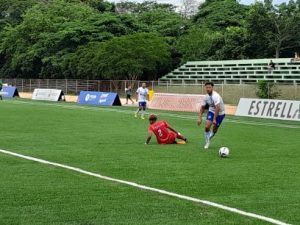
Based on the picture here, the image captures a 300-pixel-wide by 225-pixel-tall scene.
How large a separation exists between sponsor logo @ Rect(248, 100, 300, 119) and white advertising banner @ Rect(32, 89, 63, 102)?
26.2 metres

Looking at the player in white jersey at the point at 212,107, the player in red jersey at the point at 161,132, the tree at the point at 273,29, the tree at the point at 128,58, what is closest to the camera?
the player in white jersey at the point at 212,107

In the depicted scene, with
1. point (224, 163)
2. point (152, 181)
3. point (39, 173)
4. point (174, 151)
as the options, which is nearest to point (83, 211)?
point (152, 181)

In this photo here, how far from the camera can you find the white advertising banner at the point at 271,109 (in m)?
30.6

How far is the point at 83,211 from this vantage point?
841 centimetres

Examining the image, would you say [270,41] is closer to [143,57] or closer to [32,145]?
[143,57]

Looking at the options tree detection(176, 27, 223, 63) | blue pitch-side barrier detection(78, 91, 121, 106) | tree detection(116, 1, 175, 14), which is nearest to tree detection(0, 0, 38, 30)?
tree detection(116, 1, 175, 14)

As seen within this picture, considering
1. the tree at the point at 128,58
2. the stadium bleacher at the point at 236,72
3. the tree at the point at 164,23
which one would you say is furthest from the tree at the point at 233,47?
the tree at the point at 164,23

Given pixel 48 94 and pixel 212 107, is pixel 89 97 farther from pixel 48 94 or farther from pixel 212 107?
pixel 212 107

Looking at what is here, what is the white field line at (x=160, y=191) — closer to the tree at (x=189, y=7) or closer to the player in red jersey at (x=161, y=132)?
the player in red jersey at (x=161, y=132)

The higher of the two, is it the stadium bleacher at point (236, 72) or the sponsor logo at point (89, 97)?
the stadium bleacher at point (236, 72)

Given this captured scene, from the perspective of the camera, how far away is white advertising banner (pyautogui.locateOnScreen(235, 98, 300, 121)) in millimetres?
30620

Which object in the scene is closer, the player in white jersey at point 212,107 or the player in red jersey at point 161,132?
the player in white jersey at point 212,107

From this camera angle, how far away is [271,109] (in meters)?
32.4

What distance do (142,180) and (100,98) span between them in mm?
39502
